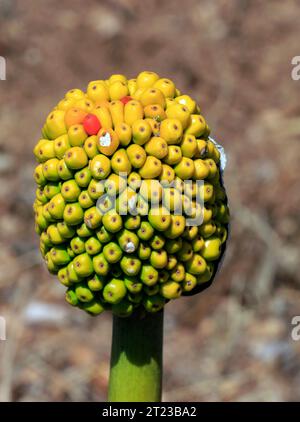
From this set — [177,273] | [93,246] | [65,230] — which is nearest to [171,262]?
[177,273]

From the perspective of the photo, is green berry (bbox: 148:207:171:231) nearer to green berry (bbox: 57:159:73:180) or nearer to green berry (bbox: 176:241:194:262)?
green berry (bbox: 176:241:194:262)

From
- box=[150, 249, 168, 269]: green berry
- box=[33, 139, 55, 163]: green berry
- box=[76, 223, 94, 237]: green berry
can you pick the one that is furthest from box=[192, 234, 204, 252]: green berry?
box=[33, 139, 55, 163]: green berry

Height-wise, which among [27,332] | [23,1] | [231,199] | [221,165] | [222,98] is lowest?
[221,165]

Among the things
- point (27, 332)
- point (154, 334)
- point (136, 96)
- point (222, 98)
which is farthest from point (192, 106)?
point (222, 98)

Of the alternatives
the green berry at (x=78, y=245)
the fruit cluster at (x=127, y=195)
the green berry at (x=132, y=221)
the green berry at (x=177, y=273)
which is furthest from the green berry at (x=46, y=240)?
the green berry at (x=177, y=273)

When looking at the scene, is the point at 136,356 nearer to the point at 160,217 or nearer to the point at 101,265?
the point at 101,265

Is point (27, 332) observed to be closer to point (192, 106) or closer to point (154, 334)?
point (154, 334)
